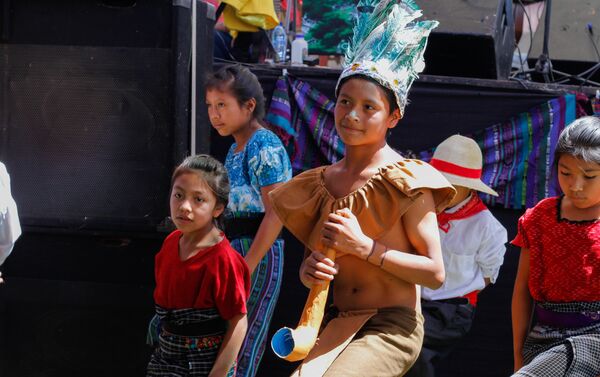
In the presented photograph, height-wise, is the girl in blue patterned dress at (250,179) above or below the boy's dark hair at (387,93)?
below

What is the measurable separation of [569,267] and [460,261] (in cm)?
91

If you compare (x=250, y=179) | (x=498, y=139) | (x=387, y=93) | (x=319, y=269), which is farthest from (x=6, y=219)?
(x=498, y=139)

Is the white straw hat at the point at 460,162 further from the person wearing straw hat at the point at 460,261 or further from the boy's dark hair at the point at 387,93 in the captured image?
the boy's dark hair at the point at 387,93

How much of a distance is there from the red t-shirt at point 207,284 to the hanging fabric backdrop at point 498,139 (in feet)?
5.79

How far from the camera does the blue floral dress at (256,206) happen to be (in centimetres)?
411

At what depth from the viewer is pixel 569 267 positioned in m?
3.34

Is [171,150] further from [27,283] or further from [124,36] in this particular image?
[27,283]

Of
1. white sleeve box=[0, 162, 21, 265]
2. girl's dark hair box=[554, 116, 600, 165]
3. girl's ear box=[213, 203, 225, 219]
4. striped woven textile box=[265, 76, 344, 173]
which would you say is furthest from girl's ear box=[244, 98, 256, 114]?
girl's dark hair box=[554, 116, 600, 165]

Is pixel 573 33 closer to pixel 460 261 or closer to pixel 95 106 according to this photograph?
pixel 460 261

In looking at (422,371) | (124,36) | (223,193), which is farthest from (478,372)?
(124,36)

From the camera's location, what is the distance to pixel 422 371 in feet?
13.5

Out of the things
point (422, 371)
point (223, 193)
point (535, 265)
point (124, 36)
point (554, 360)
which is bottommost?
point (422, 371)

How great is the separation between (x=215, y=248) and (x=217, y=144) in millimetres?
1915

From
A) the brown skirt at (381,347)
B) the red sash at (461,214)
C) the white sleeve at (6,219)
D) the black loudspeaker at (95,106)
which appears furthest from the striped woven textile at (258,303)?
the brown skirt at (381,347)
